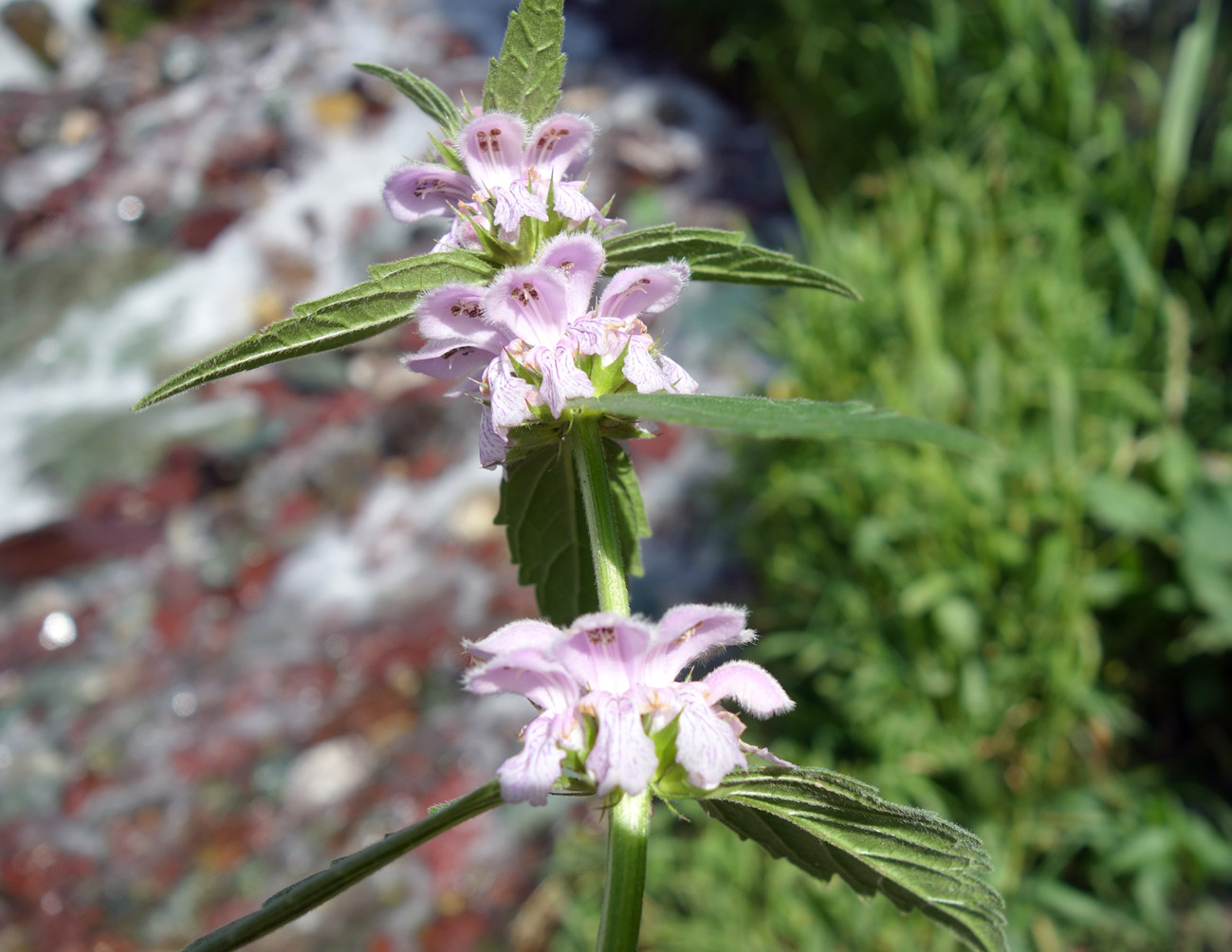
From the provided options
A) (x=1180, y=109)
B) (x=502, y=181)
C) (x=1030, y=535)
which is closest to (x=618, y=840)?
(x=502, y=181)

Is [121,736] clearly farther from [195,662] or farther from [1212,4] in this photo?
[1212,4]

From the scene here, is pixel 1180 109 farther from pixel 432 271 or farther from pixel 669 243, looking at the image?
pixel 432 271

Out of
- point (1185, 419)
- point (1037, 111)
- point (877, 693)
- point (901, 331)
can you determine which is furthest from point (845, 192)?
point (877, 693)

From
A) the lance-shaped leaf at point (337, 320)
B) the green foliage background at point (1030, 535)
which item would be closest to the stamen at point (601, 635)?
the lance-shaped leaf at point (337, 320)

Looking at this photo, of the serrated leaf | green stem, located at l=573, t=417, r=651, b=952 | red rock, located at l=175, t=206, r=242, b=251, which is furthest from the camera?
red rock, located at l=175, t=206, r=242, b=251

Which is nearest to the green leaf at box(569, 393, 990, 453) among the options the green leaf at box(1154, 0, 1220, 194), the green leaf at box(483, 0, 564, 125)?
the green leaf at box(483, 0, 564, 125)

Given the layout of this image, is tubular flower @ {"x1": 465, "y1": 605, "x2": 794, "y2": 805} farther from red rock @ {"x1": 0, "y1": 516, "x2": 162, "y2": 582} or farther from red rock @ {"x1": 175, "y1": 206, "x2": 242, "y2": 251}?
red rock @ {"x1": 175, "y1": 206, "x2": 242, "y2": 251}

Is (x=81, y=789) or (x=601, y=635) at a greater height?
(x=81, y=789)
